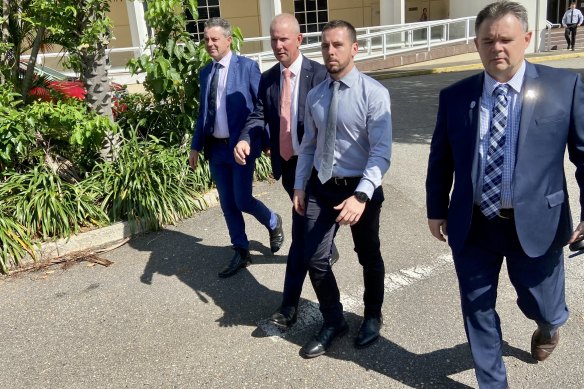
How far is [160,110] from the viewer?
7070 millimetres

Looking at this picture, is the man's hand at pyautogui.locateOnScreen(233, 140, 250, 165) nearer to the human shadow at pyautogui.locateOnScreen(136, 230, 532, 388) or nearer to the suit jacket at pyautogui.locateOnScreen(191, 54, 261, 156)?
the suit jacket at pyautogui.locateOnScreen(191, 54, 261, 156)

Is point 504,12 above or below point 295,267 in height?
above

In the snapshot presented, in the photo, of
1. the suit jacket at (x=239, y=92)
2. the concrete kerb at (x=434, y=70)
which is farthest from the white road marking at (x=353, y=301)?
the concrete kerb at (x=434, y=70)

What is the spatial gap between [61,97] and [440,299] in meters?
4.84

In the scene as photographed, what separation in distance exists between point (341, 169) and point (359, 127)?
27cm

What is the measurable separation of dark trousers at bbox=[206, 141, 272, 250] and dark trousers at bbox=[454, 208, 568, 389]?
2073 millimetres

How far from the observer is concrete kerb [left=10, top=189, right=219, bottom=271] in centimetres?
512

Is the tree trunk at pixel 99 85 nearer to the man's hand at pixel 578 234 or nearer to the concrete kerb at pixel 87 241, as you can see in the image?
the concrete kerb at pixel 87 241

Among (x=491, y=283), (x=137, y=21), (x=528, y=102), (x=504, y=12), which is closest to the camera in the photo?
(x=504, y=12)

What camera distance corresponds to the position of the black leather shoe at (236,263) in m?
4.64

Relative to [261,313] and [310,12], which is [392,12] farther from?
[261,313]

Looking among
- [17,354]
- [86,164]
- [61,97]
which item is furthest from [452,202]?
[61,97]

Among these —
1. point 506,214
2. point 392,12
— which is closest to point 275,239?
point 506,214

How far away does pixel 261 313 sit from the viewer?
13.3 feet
